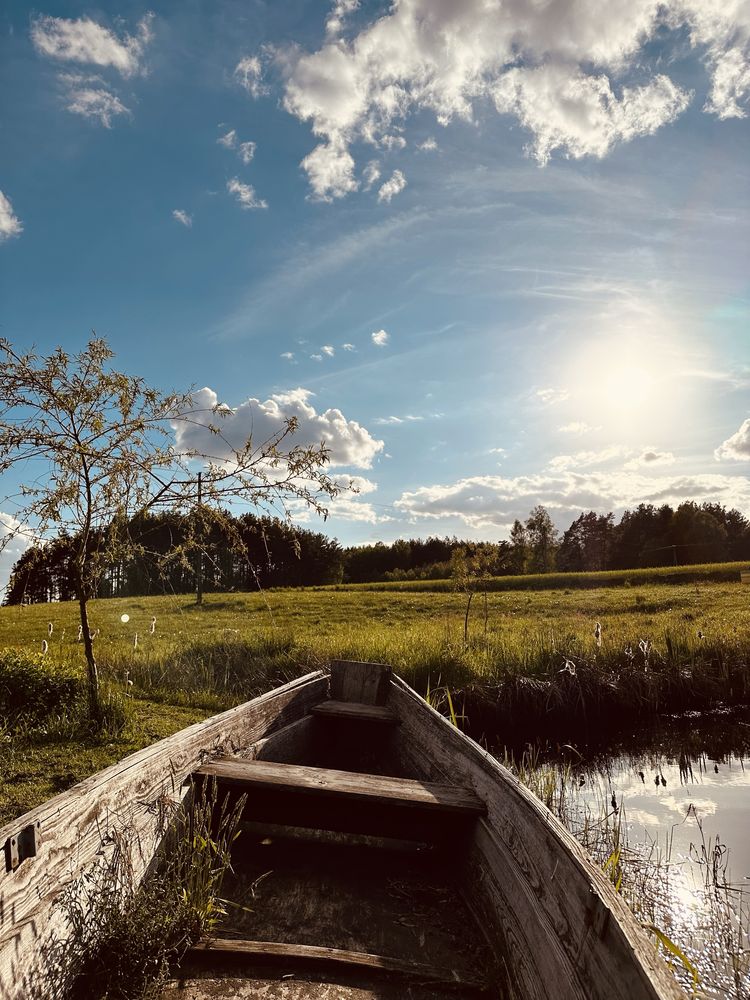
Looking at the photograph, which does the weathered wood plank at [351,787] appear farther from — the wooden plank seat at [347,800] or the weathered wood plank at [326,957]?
the weathered wood plank at [326,957]

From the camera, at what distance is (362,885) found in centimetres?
326

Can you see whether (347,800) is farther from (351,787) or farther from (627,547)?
(627,547)

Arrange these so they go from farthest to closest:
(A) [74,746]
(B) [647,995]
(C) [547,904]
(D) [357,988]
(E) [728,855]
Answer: (A) [74,746], (E) [728,855], (D) [357,988], (C) [547,904], (B) [647,995]

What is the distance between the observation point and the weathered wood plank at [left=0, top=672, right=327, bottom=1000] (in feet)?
6.48

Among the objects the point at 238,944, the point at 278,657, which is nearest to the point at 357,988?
the point at 238,944

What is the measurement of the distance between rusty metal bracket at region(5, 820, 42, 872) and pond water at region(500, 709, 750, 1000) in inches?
108

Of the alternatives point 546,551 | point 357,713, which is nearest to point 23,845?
point 357,713

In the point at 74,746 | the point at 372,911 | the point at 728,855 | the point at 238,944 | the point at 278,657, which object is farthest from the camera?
the point at 278,657

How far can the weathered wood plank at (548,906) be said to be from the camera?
164 cm

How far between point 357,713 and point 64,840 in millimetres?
3520

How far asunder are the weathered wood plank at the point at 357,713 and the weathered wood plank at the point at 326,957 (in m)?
2.92

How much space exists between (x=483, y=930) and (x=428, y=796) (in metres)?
0.61

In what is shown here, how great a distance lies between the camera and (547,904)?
2205 mm

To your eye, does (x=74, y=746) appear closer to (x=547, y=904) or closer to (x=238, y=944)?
(x=238, y=944)
